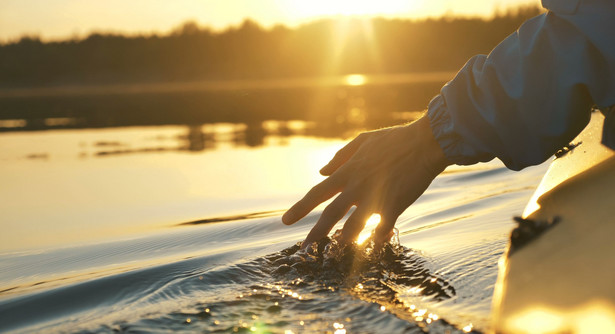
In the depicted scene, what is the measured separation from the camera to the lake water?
191 cm

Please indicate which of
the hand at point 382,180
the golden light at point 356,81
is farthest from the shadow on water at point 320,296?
the golden light at point 356,81

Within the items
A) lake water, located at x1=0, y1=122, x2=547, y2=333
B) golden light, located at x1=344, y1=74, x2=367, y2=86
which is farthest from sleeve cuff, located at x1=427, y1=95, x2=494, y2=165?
golden light, located at x1=344, y1=74, x2=367, y2=86

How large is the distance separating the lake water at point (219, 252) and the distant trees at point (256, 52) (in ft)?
99.1

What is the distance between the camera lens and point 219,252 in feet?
9.19

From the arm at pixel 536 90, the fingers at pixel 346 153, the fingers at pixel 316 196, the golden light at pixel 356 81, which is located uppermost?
the arm at pixel 536 90

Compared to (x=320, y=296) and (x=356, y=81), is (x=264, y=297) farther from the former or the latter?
(x=356, y=81)

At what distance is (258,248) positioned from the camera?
283cm

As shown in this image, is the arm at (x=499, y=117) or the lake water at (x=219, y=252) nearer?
the arm at (x=499, y=117)

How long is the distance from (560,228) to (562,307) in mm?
408

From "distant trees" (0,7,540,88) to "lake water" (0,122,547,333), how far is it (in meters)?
30.2

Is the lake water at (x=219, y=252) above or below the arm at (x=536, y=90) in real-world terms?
below

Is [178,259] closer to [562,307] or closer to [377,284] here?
[377,284]

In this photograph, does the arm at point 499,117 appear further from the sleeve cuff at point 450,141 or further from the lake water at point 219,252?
the lake water at point 219,252

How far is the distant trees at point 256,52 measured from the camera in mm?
37406
